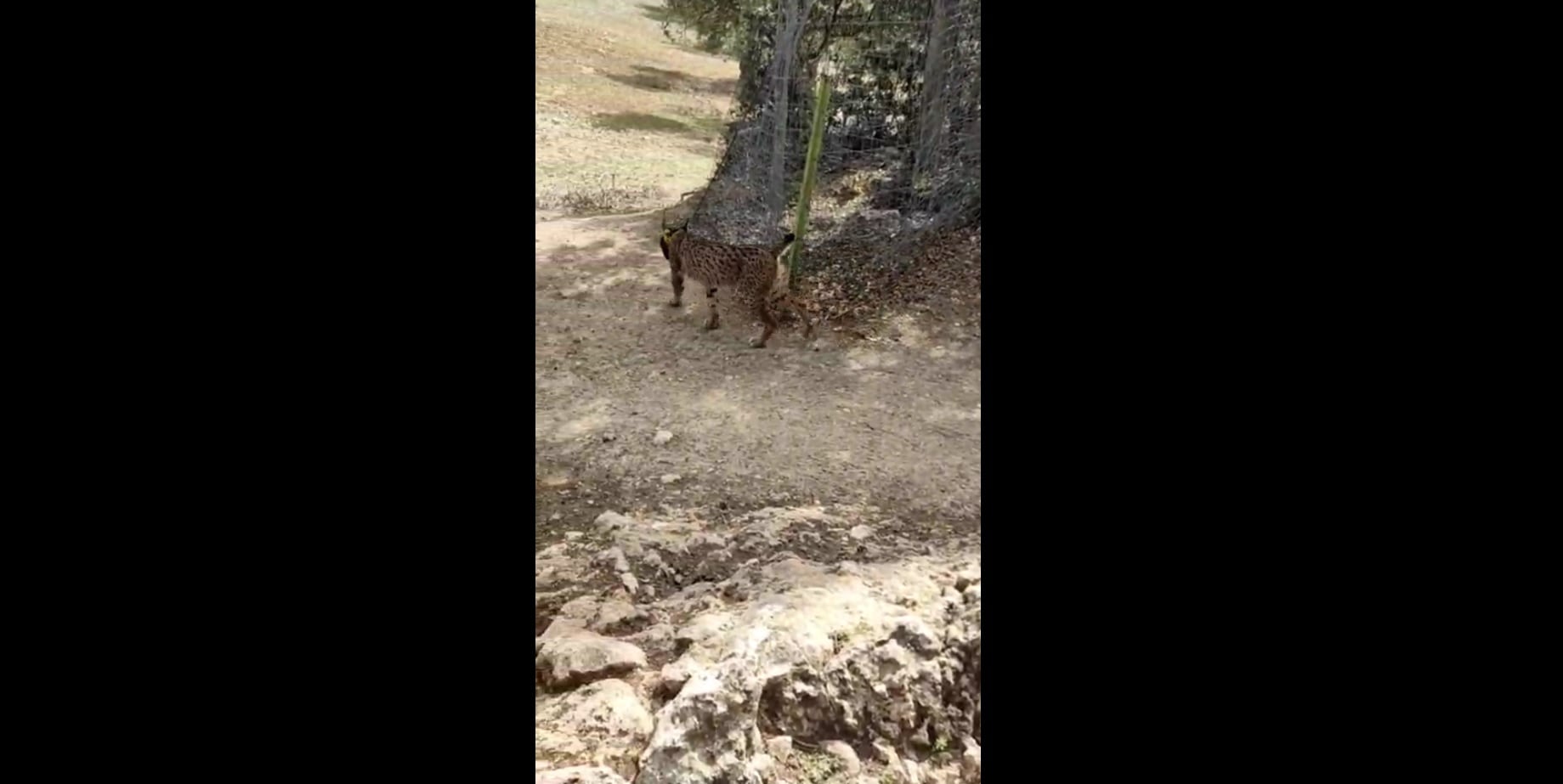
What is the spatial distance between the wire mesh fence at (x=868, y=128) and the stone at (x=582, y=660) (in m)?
4.81

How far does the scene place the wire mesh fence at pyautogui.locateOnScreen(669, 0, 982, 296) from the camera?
6.70 metres

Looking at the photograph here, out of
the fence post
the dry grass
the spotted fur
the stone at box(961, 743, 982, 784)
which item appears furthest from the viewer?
the dry grass

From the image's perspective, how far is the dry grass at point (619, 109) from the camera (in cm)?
1117

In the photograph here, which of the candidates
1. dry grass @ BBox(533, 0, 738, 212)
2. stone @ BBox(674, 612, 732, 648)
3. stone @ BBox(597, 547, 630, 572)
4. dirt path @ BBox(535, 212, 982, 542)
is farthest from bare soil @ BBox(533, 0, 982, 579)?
dry grass @ BBox(533, 0, 738, 212)

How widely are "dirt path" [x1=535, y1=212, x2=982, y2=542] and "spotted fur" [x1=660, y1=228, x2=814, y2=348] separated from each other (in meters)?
0.15

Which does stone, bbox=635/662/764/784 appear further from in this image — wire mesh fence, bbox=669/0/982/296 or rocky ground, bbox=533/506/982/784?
wire mesh fence, bbox=669/0/982/296

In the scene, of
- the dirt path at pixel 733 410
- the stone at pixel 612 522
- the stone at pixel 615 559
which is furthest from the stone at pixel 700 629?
the dirt path at pixel 733 410

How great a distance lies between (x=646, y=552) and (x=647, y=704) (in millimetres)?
1146

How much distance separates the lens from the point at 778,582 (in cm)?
300

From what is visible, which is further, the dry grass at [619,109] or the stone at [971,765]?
the dry grass at [619,109]

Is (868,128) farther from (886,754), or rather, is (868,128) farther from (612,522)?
(886,754)

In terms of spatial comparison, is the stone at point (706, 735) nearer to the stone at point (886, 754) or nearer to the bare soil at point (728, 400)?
the stone at point (886, 754)

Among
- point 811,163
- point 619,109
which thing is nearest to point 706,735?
point 811,163

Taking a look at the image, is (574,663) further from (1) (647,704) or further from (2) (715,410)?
(2) (715,410)
